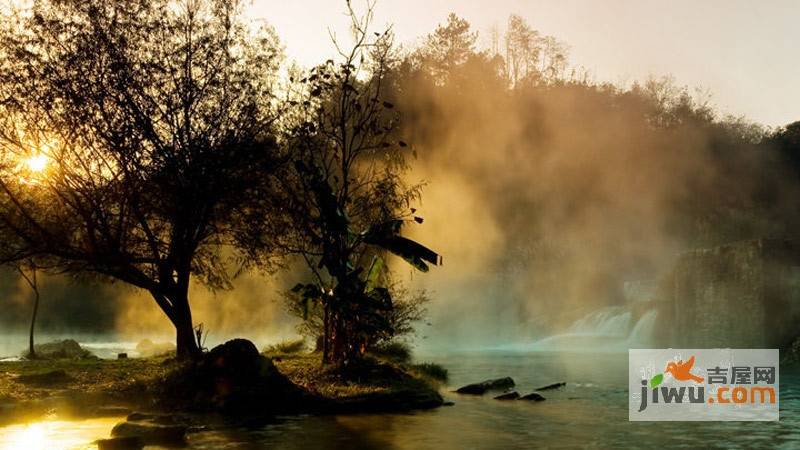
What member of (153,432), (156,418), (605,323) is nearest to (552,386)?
(156,418)

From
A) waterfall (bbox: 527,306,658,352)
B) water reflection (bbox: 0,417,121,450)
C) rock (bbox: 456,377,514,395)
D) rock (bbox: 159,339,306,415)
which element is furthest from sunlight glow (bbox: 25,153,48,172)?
waterfall (bbox: 527,306,658,352)

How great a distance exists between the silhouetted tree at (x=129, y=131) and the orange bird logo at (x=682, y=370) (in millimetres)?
18233

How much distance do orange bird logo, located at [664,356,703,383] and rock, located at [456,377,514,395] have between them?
7424 mm

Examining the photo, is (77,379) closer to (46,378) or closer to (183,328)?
(46,378)

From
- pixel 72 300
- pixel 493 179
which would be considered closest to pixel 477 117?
pixel 493 179

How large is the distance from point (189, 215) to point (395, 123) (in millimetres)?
7675

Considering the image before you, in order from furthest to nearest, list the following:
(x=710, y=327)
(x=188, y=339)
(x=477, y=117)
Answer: (x=477, y=117)
(x=710, y=327)
(x=188, y=339)

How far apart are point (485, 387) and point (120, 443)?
52.3ft

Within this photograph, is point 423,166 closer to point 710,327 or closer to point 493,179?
point 493,179

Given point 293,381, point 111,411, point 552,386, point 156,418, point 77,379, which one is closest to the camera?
point 156,418

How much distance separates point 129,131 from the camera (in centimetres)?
2731

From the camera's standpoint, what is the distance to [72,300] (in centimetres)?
8325

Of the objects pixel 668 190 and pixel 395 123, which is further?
pixel 668 190

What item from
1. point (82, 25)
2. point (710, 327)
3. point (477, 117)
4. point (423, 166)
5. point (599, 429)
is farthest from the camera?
point (477, 117)
